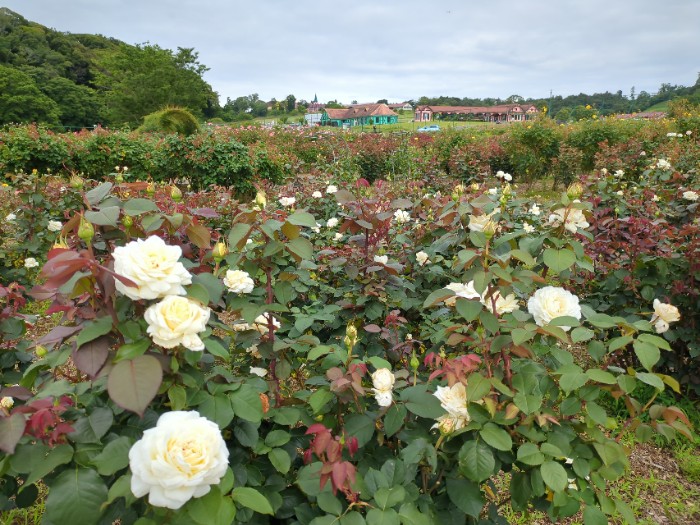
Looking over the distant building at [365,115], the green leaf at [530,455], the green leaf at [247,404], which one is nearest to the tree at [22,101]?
the distant building at [365,115]

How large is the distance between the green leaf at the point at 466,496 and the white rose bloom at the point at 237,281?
663mm

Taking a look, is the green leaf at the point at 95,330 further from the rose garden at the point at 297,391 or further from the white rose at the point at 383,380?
the white rose at the point at 383,380

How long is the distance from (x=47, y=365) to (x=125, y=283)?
1.12 ft

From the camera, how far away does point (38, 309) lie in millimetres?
3416

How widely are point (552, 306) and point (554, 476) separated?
331mm

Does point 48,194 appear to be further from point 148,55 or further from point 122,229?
point 148,55

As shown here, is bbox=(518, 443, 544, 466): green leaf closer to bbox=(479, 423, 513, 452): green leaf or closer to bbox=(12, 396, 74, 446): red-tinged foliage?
bbox=(479, 423, 513, 452): green leaf

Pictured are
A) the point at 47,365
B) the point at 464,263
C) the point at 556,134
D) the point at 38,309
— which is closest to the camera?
the point at 47,365

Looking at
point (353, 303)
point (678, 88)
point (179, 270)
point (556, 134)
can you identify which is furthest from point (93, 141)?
point (678, 88)

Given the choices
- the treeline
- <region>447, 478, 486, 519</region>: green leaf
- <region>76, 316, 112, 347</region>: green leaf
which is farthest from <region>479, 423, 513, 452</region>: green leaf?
the treeline

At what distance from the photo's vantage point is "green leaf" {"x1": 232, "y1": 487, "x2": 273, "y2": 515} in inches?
27.3

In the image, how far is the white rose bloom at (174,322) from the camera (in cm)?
68

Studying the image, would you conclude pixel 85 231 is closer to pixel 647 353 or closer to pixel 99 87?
pixel 647 353

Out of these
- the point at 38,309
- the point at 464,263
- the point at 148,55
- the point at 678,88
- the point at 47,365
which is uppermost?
the point at 148,55
